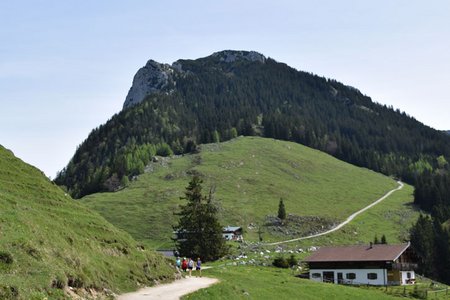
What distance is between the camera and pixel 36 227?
2997 cm

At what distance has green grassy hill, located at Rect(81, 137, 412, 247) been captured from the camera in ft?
440

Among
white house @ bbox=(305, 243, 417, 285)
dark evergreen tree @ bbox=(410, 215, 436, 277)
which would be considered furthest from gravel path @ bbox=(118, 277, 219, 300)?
dark evergreen tree @ bbox=(410, 215, 436, 277)

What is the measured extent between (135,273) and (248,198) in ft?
408

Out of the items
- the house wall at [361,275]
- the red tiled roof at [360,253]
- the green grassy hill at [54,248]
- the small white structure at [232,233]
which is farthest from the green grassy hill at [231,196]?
the green grassy hill at [54,248]

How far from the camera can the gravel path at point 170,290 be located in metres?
31.1

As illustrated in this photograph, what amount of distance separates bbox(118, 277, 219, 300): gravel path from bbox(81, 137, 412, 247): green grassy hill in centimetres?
7766

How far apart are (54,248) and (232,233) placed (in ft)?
319

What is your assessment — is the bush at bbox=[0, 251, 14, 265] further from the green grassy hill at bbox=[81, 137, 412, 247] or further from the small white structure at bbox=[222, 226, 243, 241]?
the small white structure at bbox=[222, 226, 243, 241]

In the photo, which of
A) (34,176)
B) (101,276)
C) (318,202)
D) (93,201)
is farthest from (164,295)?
(318,202)

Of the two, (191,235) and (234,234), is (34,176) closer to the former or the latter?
(191,235)

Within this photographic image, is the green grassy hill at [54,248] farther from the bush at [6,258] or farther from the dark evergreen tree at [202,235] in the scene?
the dark evergreen tree at [202,235]

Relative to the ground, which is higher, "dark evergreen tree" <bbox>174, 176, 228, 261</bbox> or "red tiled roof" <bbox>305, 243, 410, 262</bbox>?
"dark evergreen tree" <bbox>174, 176, 228, 261</bbox>

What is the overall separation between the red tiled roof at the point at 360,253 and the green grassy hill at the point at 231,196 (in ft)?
130

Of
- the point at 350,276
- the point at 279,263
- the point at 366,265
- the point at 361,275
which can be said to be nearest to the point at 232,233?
the point at 279,263
